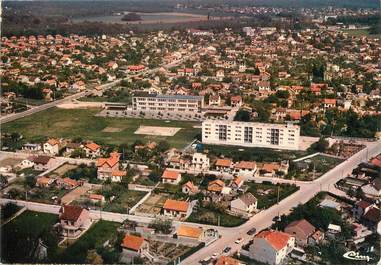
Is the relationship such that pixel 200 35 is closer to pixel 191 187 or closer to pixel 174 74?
pixel 174 74

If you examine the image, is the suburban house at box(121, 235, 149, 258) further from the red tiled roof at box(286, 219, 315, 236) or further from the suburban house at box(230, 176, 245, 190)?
the suburban house at box(230, 176, 245, 190)

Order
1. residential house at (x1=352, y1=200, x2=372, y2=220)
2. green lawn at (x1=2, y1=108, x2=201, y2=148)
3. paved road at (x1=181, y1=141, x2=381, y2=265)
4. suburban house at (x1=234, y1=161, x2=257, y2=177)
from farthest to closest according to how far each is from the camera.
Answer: green lawn at (x1=2, y1=108, x2=201, y2=148) < suburban house at (x1=234, y1=161, x2=257, y2=177) < residential house at (x1=352, y1=200, x2=372, y2=220) < paved road at (x1=181, y1=141, x2=381, y2=265)

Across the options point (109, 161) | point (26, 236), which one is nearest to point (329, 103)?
point (109, 161)

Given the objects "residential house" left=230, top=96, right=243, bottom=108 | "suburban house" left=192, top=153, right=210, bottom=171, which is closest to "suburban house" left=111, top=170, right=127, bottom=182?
"suburban house" left=192, top=153, right=210, bottom=171

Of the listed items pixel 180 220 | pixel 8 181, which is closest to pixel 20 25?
pixel 8 181

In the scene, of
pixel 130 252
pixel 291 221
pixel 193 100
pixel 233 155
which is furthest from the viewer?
pixel 193 100

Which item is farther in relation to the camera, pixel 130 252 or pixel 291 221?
pixel 291 221
